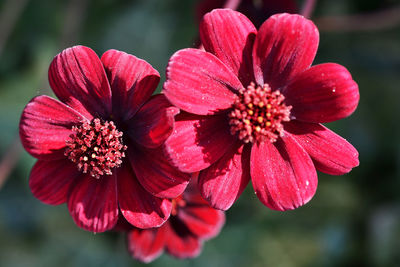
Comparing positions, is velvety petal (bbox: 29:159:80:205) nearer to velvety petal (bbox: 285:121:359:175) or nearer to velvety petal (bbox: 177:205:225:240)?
velvety petal (bbox: 177:205:225:240)

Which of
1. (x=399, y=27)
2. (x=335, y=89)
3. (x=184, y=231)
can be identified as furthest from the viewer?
(x=399, y=27)

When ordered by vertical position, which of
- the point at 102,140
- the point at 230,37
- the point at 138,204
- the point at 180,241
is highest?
the point at 230,37

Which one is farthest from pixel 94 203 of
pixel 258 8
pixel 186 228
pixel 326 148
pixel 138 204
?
pixel 258 8

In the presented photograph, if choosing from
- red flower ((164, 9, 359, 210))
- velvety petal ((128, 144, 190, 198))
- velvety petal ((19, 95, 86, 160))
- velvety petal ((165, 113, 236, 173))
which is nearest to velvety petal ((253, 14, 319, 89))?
red flower ((164, 9, 359, 210))

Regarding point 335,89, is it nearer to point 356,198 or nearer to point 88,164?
point 88,164

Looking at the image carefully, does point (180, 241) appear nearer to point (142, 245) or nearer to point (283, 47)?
point (142, 245)

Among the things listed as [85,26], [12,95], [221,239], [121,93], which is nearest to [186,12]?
[85,26]

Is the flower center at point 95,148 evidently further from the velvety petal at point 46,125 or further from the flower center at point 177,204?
the flower center at point 177,204
